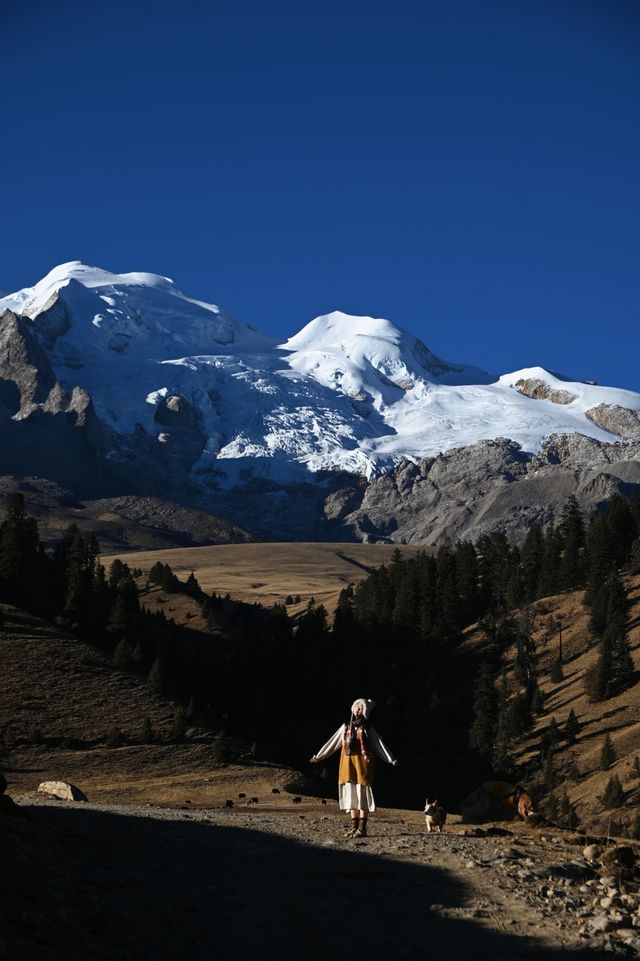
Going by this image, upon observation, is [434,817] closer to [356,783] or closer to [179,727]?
[356,783]

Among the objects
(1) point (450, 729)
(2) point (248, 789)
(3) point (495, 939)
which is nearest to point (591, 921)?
(3) point (495, 939)

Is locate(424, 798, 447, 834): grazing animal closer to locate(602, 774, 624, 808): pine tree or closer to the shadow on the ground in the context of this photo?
the shadow on the ground

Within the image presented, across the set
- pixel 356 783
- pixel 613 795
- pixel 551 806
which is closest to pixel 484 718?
pixel 551 806

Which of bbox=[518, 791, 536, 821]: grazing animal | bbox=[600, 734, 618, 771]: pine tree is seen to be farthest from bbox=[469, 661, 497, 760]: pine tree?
bbox=[518, 791, 536, 821]: grazing animal

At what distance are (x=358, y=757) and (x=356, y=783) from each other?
52 centimetres

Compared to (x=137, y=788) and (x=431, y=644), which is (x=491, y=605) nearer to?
(x=431, y=644)

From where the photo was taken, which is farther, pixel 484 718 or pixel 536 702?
pixel 536 702

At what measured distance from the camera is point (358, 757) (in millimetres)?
22750

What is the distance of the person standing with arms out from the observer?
22.4 metres

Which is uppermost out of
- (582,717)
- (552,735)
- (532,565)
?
(532,565)

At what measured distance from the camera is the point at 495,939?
1306cm

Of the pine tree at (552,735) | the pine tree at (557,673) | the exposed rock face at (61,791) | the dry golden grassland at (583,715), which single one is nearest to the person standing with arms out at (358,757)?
the exposed rock face at (61,791)

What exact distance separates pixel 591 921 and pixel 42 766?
38.4m

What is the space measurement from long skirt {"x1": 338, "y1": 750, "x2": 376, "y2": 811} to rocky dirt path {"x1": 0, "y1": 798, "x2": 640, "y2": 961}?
1.80m
